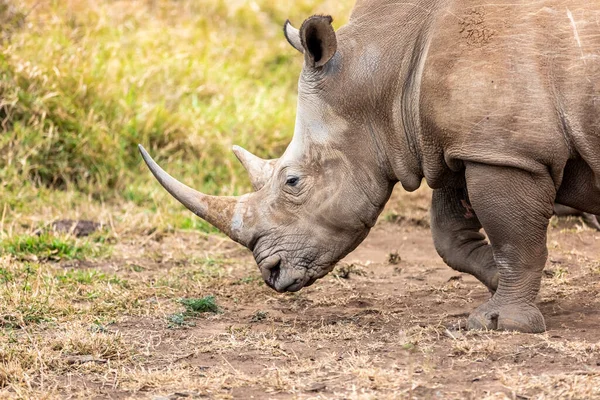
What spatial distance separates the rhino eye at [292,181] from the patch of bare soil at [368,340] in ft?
2.52

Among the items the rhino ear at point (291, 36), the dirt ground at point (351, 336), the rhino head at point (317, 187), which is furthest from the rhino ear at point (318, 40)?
the dirt ground at point (351, 336)

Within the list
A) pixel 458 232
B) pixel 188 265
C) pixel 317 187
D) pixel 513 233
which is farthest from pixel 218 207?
pixel 188 265

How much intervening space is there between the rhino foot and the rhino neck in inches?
30.1

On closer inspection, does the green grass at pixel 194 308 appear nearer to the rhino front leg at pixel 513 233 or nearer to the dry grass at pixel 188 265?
the dry grass at pixel 188 265

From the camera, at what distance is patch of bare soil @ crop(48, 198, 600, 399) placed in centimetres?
447

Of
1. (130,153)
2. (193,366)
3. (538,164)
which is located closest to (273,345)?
(193,366)

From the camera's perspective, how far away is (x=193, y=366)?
498cm

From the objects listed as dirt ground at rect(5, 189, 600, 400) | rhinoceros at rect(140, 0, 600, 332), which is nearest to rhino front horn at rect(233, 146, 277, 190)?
rhinoceros at rect(140, 0, 600, 332)

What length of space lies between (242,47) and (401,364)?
793 cm

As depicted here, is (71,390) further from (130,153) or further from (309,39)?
(130,153)

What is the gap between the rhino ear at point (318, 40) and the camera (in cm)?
533

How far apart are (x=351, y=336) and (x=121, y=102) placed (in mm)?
→ 4838

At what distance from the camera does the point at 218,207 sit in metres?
5.88

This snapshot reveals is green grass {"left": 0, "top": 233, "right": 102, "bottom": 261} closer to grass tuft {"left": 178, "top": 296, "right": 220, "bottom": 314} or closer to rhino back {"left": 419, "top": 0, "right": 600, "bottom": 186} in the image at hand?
grass tuft {"left": 178, "top": 296, "right": 220, "bottom": 314}
